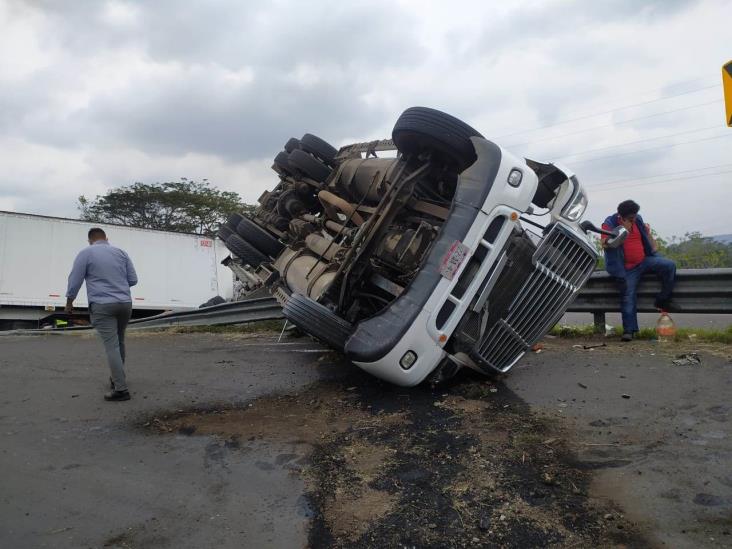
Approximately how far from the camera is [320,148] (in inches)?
296

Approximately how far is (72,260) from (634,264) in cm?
1411

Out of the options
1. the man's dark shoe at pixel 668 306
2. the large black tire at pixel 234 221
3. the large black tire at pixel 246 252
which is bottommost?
the man's dark shoe at pixel 668 306

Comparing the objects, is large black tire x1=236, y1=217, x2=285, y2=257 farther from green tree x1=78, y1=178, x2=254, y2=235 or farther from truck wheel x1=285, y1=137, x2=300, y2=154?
green tree x1=78, y1=178, x2=254, y2=235

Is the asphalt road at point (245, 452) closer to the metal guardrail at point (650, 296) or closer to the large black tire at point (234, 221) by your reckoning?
the metal guardrail at point (650, 296)

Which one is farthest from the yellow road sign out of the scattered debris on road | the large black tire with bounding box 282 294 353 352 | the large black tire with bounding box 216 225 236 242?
the large black tire with bounding box 216 225 236 242

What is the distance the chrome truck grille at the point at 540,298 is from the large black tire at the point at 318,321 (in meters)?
0.98

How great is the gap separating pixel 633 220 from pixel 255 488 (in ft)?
15.5

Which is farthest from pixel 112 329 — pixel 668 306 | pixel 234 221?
pixel 668 306

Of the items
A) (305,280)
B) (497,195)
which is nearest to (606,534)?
(497,195)

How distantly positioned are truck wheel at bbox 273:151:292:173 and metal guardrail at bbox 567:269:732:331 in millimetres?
4181

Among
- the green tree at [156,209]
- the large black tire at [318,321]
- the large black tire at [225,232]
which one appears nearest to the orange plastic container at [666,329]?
the large black tire at [318,321]

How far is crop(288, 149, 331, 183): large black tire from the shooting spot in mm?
7262

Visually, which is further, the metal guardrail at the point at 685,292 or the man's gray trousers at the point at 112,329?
the metal guardrail at the point at 685,292

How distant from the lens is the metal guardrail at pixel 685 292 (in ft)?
17.8
